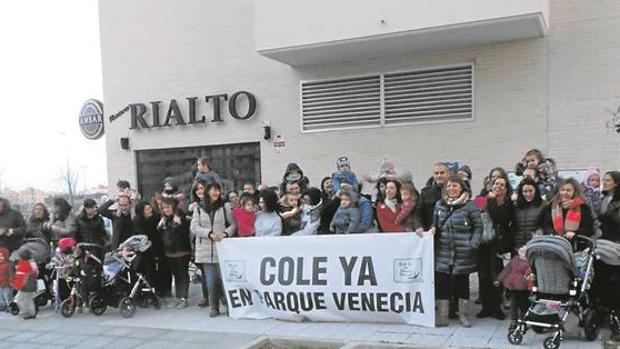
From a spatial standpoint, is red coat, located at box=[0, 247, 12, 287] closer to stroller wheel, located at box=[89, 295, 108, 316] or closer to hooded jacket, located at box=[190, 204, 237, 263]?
stroller wheel, located at box=[89, 295, 108, 316]

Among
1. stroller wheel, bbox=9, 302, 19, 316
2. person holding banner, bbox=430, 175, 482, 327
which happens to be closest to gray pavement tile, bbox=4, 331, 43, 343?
stroller wheel, bbox=9, 302, 19, 316

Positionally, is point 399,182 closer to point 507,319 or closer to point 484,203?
point 484,203

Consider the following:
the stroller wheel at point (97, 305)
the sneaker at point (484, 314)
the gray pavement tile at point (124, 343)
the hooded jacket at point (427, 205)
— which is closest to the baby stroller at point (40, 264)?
the stroller wheel at point (97, 305)

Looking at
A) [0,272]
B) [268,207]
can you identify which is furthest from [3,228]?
[268,207]

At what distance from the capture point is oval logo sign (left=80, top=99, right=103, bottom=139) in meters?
14.7

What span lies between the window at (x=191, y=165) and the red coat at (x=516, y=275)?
280 inches

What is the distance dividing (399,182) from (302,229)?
4.89 feet

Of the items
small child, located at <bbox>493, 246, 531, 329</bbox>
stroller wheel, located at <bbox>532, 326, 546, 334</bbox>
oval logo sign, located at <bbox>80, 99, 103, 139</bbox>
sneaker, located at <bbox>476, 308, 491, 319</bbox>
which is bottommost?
sneaker, located at <bbox>476, 308, 491, 319</bbox>

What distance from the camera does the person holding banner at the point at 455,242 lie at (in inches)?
252

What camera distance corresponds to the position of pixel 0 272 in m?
8.88

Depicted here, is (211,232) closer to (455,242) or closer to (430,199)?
(430,199)

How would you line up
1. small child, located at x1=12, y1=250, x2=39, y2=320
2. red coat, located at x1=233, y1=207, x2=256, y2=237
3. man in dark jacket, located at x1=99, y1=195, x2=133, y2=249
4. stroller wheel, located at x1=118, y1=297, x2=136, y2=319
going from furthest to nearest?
1. man in dark jacket, located at x1=99, y1=195, x2=133, y2=249
2. small child, located at x1=12, y1=250, x2=39, y2=320
3. stroller wheel, located at x1=118, y1=297, x2=136, y2=319
4. red coat, located at x1=233, y1=207, x2=256, y2=237

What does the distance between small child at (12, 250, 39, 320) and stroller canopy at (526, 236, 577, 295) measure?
6922mm

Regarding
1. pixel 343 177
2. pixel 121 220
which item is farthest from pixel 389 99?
pixel 121 220
